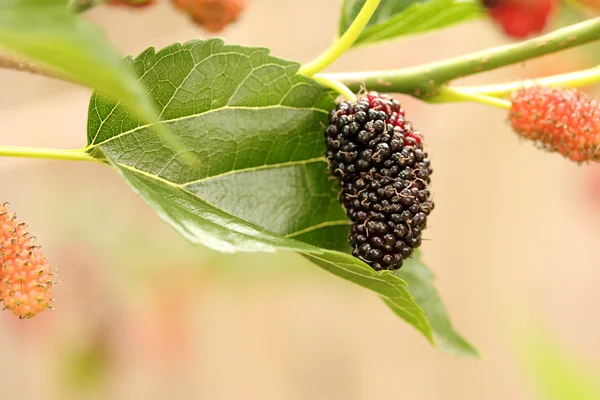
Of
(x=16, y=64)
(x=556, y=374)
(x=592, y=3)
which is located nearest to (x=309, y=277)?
(x=556, y=374)

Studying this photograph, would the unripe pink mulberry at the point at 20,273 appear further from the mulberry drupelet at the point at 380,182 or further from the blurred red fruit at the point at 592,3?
the blurred red fruit at the point at 592,3

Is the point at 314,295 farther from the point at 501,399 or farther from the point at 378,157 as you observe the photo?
the point at 378,157

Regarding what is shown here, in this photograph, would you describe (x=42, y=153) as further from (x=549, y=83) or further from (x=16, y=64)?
(x=549, y=83)

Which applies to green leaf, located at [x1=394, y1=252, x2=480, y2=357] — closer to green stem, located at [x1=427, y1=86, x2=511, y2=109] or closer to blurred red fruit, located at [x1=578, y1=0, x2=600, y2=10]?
green stem, located at [x1=427, y1=86, x2=511, y2=109]

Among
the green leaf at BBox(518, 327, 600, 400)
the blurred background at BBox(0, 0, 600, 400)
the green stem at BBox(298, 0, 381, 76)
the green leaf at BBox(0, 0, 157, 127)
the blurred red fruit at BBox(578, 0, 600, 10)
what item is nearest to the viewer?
the green leaf at BBox(0, 0, 157, 127)

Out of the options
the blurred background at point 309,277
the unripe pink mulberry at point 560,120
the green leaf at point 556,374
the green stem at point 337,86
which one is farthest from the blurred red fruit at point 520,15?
the blurred background at point 309,277

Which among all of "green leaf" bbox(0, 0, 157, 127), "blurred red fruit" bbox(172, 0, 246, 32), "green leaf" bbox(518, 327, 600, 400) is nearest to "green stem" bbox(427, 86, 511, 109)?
"blurred red fruit" bbox(172, 0, 246, 32)
